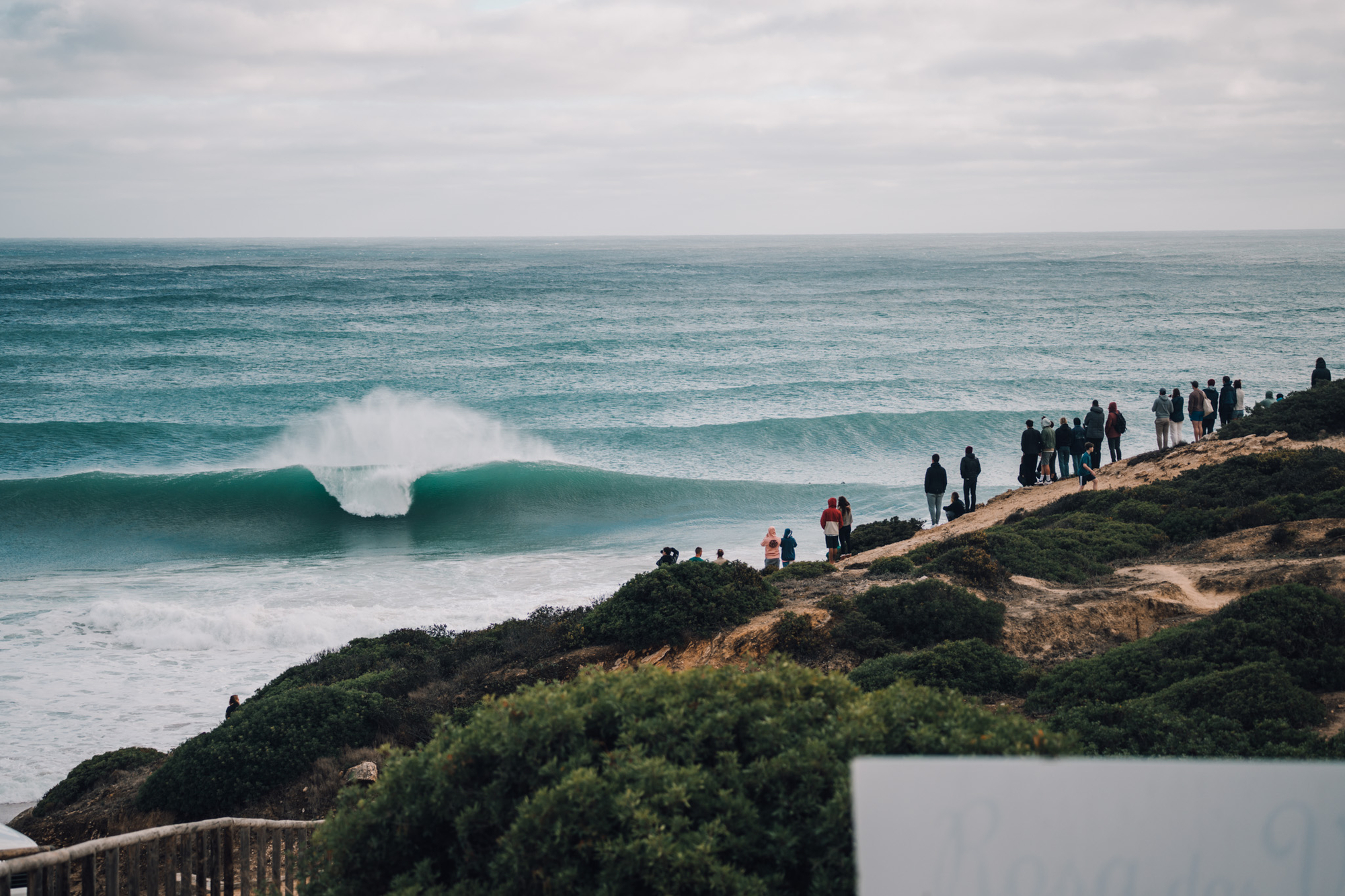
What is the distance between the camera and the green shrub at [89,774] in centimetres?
944

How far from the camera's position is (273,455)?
98.0ft

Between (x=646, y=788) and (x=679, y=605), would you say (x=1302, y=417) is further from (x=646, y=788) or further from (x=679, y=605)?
(x=646, y=788)

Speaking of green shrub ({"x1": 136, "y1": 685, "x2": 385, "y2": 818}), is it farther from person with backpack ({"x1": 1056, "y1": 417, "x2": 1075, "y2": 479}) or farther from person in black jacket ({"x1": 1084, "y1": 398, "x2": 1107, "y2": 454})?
person in black jacket ({"x1": 1084, "y1": 398, "x2": 1107, "y2": 454})

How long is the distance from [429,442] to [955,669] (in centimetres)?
2564

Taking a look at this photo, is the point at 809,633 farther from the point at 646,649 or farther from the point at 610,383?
the point at 610,383

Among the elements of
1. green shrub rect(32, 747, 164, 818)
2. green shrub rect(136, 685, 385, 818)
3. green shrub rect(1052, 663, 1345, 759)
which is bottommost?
green shrub rect(32, 747, 164, 818)

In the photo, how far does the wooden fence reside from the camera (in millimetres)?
4746

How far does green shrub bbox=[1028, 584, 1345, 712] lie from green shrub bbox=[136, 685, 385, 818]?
684 centimetres

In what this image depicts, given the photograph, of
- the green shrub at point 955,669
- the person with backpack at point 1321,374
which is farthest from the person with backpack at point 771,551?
the person with backpack at point 1321,374

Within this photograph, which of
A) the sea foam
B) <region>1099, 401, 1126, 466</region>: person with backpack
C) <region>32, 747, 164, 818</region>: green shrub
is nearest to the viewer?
<region>32, 747, 164, 818</region>: green shrub

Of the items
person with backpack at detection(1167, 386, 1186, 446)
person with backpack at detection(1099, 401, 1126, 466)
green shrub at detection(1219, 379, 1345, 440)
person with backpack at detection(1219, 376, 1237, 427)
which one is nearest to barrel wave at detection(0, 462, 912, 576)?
Result: person with backpack at detection(1099, 401, 1126, 466)

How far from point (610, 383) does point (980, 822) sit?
123 ft

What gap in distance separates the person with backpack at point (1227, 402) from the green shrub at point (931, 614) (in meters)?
14.4

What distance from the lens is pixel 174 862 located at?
5246 millimetres
